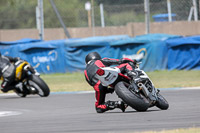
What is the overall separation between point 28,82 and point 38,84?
0.37 m

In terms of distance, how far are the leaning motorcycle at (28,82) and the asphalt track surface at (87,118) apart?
180 cm

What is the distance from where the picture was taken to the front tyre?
13445 mm

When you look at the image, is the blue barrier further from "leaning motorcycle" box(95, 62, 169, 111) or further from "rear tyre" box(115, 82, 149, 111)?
"rear tyre" box(115, 82, 149, 111)

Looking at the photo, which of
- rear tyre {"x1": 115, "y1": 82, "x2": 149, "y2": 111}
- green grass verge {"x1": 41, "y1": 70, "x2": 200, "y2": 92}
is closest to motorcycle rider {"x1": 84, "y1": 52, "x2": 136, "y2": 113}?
rear tyre {"x1": 115, "y1": 82, "x2": 149, "y2": 111}

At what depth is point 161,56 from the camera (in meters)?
22.7

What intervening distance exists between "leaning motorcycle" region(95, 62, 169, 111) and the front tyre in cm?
455

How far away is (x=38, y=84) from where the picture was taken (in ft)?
44.1

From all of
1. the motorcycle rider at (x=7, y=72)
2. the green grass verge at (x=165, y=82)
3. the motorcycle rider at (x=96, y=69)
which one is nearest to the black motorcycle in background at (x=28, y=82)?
the motorcycle rider at (x=7, y=72)

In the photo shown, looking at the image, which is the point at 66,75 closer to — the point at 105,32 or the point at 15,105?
the point at 105,32

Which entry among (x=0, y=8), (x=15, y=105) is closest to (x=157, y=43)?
(x=15, y=105)

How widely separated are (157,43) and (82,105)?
11.9 m

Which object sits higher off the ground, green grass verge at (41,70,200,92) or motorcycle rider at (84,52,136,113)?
motorcycle rider at (84,52,136,113)

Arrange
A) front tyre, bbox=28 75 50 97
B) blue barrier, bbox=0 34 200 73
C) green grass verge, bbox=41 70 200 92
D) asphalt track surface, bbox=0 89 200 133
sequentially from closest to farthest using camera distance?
asphalt track surface, bbox=0 89 200 133, front tyre, bbox=28 75 50 97, green grass verge, bbox=41 70 200 92, blue barrier, bbox=0 34 200 73

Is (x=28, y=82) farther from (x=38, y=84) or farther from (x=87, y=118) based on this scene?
(x=87, y=118)
